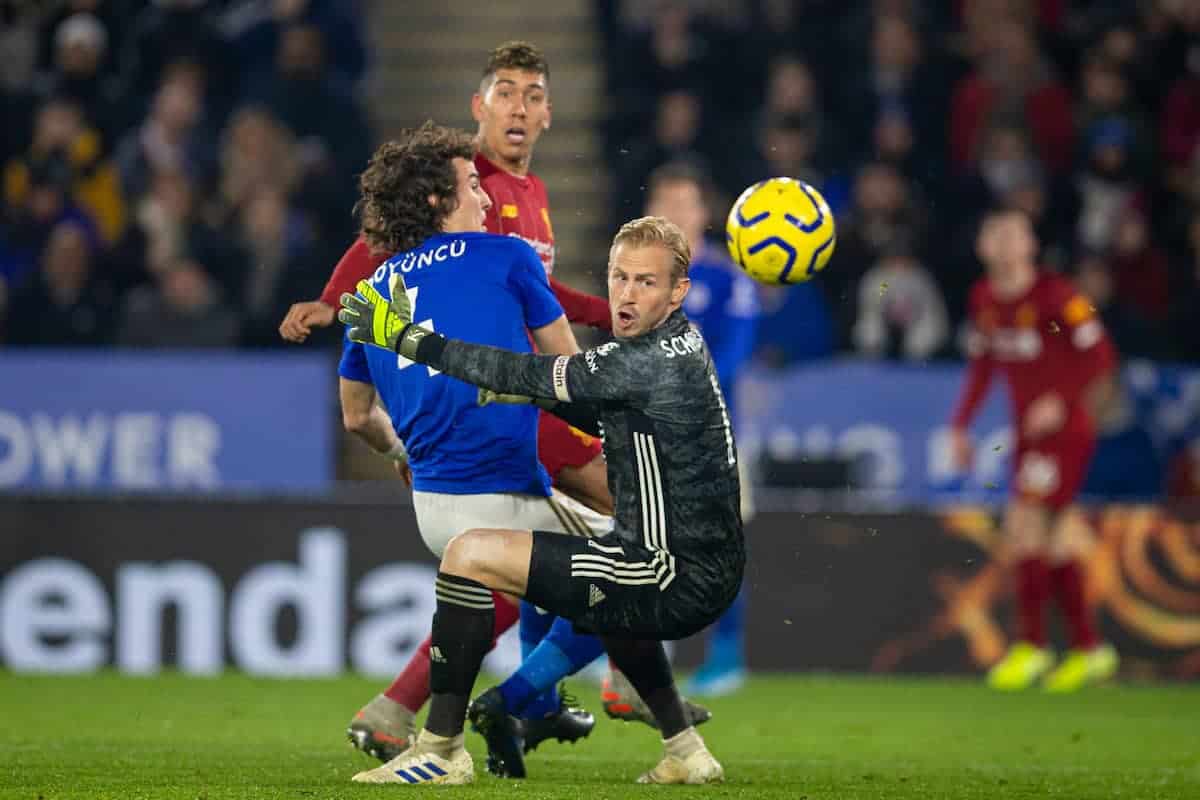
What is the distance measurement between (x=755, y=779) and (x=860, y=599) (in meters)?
5.21

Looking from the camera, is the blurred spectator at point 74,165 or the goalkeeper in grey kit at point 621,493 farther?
the blurred spectator at point 74,165

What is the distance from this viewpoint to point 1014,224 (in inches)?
466

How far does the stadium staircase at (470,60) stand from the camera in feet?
51.2

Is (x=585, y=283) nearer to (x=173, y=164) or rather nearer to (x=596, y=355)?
(x=173, y=164)

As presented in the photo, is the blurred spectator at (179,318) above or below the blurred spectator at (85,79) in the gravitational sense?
below

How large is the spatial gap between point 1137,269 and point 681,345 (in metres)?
8.66

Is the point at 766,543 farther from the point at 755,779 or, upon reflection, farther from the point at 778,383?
the point at 755,779

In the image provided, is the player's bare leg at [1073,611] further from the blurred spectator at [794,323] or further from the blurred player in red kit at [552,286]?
the blurred player in red kit at [552,286]

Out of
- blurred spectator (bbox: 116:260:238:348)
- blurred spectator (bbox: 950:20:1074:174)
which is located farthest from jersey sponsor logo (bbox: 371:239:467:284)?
blurred spectator (bbox: 950:20:1074:174)

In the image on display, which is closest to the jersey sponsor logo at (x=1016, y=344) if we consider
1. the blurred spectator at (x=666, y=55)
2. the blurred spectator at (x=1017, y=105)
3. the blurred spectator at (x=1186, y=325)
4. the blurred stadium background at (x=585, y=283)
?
the blurred stadium background at (x=585, y=283)

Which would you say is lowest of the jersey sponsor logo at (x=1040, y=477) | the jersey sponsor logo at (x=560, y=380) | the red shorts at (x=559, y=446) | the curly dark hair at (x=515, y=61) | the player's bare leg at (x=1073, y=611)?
the player's bare leg at (x=1073, y=611)

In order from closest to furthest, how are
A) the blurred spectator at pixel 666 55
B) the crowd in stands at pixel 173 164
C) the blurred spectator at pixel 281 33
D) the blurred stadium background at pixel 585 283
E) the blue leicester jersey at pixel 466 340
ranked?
the blue leicester jersey at pixel 466 340 → the blurred stadium background at pixel 585 283 → the crowd in stands at pixel 173 164 → the blurred spectator at pixel 666 55 → the blurred spectator at pixel 281 33

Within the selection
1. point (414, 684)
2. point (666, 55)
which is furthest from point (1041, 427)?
point (414, 684)

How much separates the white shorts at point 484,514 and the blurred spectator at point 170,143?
828 centimetres
